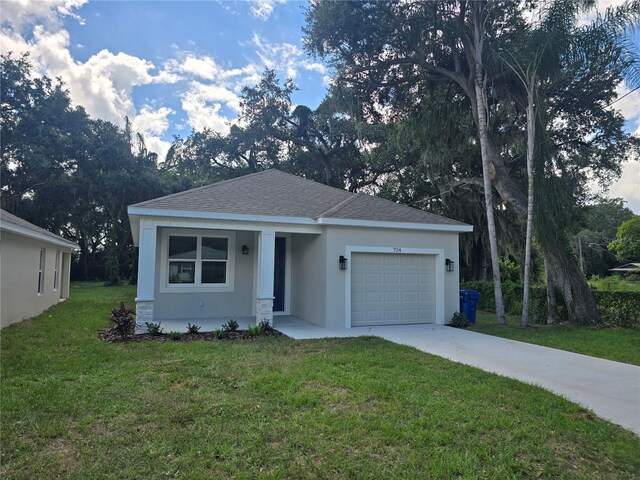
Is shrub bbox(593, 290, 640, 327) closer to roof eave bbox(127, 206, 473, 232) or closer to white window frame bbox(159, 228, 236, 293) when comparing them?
roof eave bbox(127, 206, 473, 232)

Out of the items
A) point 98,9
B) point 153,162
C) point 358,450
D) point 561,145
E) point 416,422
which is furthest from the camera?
point 153,162

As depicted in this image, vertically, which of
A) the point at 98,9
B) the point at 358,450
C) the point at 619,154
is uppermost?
the point at 98,9

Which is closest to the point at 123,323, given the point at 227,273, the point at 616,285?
the point at 227,273

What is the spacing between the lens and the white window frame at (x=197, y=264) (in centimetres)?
1033

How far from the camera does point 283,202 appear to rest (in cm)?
1075

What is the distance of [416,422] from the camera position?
3.90 m

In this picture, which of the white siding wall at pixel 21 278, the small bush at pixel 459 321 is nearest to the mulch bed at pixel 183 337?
the white siding wall at pixel 21 278

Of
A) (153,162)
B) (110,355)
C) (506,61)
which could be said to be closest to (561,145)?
(506,61)

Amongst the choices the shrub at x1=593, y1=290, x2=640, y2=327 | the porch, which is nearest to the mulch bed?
the porch

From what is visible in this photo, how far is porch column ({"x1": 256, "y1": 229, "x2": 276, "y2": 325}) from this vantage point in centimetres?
924

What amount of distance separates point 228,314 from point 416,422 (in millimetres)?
7874

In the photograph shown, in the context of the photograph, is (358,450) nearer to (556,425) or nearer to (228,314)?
(556,425)

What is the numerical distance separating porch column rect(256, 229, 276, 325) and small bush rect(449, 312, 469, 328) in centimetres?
478

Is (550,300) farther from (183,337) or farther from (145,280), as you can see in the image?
(145,280)
